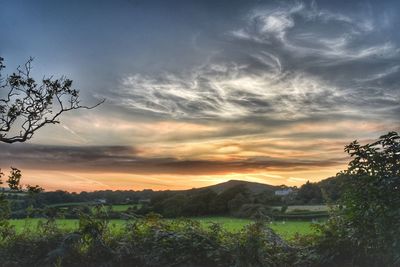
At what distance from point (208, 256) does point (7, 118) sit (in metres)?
5.02

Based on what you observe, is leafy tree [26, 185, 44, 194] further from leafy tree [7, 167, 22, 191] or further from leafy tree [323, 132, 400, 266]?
leafy tree [323, 132, 400, 266]

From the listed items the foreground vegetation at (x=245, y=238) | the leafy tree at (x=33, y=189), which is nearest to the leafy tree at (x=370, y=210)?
the foreground vegetation at (x=245, y=238)

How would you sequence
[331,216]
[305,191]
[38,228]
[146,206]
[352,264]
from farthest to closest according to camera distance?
[305,191]
[146,206]
[38,228]
[331,216]
[352,264]

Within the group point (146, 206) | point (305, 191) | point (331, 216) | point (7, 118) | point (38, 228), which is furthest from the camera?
point (305, 191)

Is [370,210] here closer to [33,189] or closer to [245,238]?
[245,238]

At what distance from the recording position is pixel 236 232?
337 inches

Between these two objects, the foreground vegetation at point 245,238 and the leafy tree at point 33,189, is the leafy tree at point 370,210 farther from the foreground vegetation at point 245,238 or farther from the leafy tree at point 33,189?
the leafy tree at point 33,189

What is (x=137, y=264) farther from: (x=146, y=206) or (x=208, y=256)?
(x=146, y=206)

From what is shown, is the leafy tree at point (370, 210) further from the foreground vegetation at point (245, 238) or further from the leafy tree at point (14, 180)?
the leafy tree at point (14, 180)

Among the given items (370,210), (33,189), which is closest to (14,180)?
(33,189)

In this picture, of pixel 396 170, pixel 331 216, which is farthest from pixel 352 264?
pixel 396 170

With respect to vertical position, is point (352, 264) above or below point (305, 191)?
below

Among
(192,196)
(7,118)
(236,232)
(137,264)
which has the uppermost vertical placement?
(7,118)

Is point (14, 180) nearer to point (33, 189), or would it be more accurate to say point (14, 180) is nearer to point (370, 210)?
point (33, 189)
